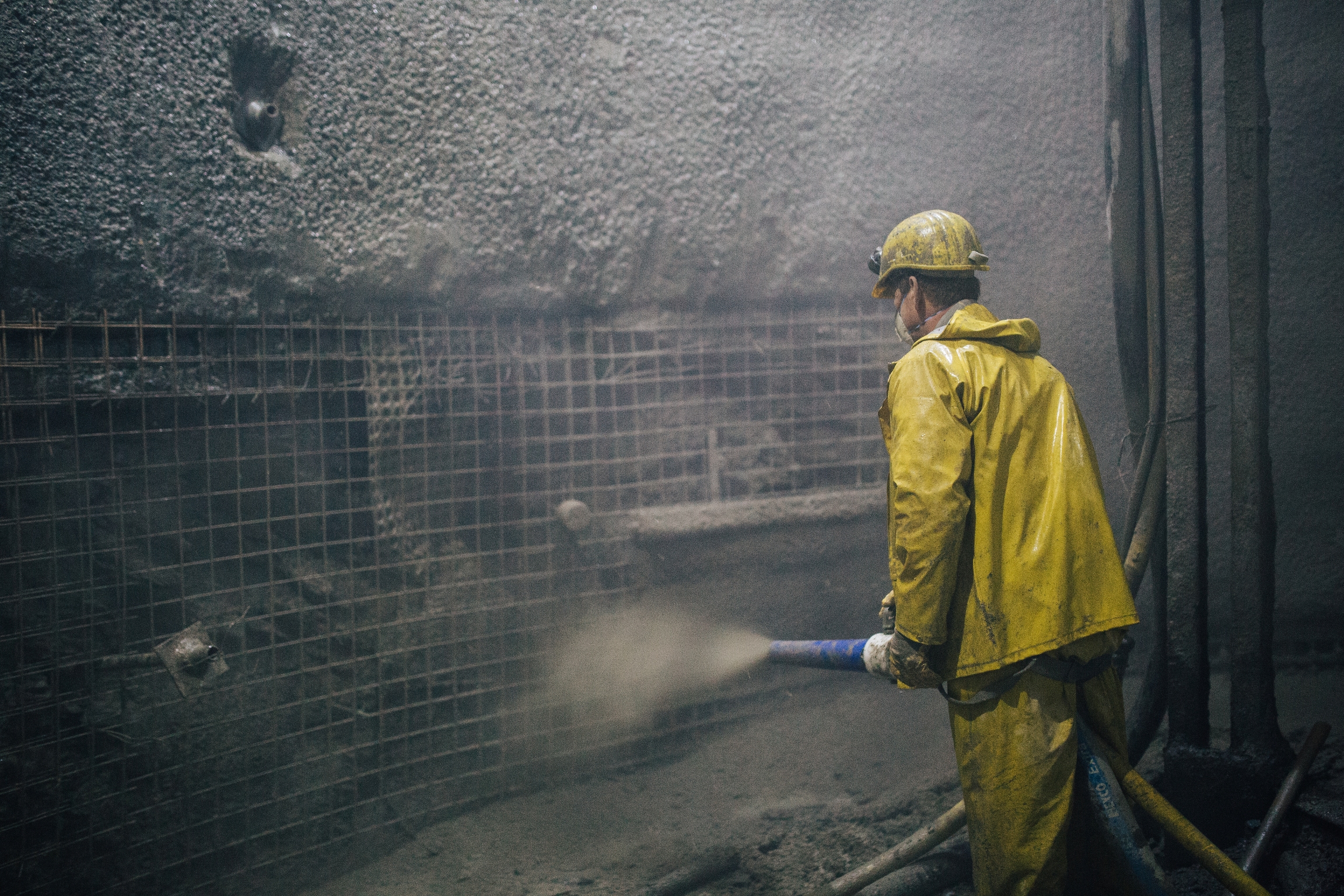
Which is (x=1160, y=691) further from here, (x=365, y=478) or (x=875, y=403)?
(x=365, y=478)

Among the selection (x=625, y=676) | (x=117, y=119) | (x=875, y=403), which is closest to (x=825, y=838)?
(x=625, y=676)

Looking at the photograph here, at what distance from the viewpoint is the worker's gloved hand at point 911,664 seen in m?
2.05

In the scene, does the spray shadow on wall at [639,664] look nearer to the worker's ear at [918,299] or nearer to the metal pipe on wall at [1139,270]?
the metal pipe on wall at [1139,270]

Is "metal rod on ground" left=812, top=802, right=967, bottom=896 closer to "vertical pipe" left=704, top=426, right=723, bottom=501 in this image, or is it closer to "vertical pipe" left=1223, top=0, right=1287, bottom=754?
"vertical pipe" left=1223, top=0, right=1287, bottom=754

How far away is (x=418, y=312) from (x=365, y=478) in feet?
2.39

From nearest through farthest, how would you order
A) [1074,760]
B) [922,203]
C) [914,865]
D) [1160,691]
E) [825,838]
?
[1074,760]
[914,865]
[1160,691]
[825,838]
[922,203]

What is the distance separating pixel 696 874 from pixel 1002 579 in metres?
1.71

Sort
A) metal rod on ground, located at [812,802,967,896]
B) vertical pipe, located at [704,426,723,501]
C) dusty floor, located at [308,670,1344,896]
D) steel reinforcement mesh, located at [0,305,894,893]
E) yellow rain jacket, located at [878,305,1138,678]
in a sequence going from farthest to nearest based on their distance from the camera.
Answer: vertical pipe, located at [704,426,723,501] → dusty floor, located at [308,670,1344,896] → steel reinforcement mesh, located at [0,305,894,893] → metal rod on ground, located at [812,802,967,896] → yellow rain jacket, located at [878,305,1138,678]

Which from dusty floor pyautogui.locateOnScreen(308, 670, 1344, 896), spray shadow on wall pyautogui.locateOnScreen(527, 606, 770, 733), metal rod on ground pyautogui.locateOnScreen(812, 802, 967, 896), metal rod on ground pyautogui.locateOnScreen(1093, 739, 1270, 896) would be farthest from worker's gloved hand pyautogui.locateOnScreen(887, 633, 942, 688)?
spray shadow on wall pyautogui.locateOnScreen(527, 606, 770, 733)

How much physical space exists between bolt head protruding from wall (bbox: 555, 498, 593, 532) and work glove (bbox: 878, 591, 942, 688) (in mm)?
1729

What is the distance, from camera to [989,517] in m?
2.00

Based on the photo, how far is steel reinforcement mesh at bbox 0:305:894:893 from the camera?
2.70 metres

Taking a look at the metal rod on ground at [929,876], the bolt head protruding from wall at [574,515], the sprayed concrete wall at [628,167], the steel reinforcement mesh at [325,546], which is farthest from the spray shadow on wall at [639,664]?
the sprayed concrete wall at [628,167]

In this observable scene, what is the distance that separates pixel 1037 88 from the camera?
4.09 metres
